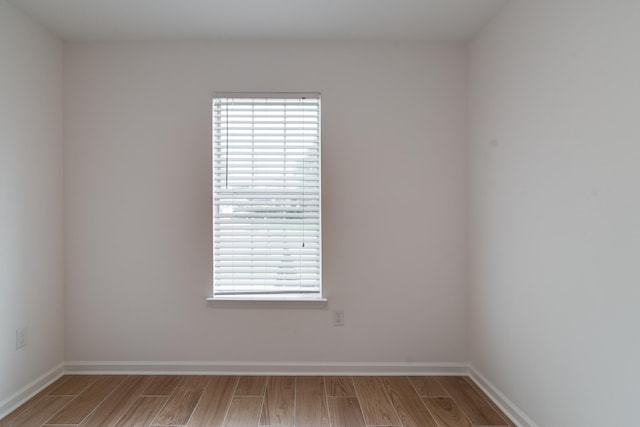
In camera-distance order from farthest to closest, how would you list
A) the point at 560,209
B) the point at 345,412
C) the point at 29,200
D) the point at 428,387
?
the point at 428,387 → the point at 29,200 → the point at 345,412 → the point at 560,209

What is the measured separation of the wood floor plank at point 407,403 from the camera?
231cm

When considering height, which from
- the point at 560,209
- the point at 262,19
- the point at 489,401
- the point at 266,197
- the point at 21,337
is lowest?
the point at 489,401

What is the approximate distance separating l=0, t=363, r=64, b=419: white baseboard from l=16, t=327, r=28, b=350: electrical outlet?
30cm

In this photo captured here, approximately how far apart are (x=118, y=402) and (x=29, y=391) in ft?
2.17

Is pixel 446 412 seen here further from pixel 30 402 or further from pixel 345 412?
pixel 30 402

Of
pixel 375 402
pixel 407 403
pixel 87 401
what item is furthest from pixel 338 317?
pixel 87 401

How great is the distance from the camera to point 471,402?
8.37 feet

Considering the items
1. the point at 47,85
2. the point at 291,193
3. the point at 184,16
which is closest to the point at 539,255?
the point at 291,193

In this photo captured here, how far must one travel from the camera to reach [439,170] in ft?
9.85

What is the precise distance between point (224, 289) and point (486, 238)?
2.05 metres

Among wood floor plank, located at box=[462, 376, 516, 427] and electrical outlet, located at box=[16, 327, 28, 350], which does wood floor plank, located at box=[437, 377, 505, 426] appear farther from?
electrical outlet, located at box=[16, 327, 28, 350]

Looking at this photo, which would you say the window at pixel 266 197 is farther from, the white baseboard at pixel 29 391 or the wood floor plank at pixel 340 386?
the white baseboard at pixel 29 391

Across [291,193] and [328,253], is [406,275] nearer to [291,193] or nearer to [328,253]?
[328,253]

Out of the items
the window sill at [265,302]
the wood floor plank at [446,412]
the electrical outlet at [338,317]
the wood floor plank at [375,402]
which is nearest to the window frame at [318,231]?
the window sill at [265,302]
